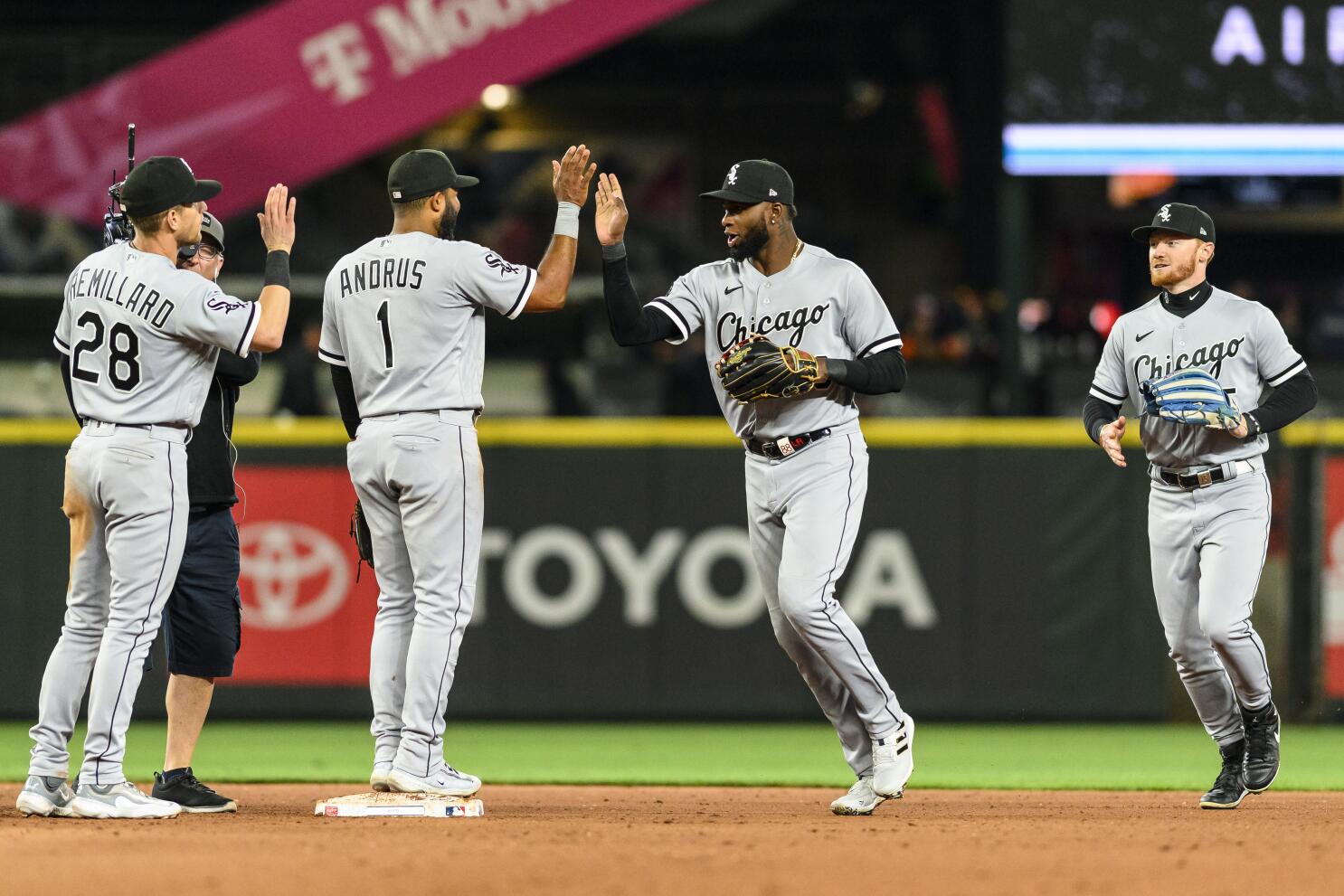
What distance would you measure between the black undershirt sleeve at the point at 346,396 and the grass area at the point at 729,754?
6.56 feet

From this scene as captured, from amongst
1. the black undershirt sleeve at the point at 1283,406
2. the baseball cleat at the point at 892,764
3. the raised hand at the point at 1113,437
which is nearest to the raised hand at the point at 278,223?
the baseball cleat at the point at 892,764

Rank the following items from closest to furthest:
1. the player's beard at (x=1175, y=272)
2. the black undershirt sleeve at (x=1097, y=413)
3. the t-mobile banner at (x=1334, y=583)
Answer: the player's beard at (x=1175, y=272) → the black undershirt sleeve at (x=1097, y=413) → the t-mobile banner at (x=1334, y=583)

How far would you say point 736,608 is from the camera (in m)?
9.98

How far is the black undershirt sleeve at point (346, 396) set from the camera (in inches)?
240

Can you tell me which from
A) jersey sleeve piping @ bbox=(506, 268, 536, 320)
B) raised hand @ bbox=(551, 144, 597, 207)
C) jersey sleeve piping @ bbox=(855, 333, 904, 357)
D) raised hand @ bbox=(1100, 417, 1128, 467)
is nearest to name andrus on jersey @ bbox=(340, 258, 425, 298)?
jersey sleeve piping @ bbox=(506, 268, 536, 320)

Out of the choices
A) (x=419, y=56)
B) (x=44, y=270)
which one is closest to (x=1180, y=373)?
(x=419, y=56)

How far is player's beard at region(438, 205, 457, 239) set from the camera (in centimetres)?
602

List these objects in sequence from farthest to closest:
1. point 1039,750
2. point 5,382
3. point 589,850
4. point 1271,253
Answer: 1. point 1271,253
2. point 5,382
3. point 1039,750
4. point 589,850

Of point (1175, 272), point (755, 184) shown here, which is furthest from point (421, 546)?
point (1175, 272)

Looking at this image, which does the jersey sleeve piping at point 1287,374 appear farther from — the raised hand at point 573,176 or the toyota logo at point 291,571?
the toyota logo at point 291,571

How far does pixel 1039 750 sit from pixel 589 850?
4274 millimetres

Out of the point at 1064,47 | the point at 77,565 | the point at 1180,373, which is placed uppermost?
the point at 1064,47

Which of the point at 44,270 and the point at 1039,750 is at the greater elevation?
the point at 44,270

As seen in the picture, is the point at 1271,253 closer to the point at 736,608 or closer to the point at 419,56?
the point at 419,56
